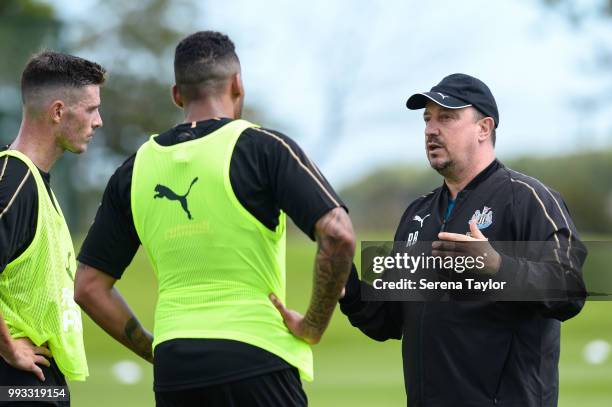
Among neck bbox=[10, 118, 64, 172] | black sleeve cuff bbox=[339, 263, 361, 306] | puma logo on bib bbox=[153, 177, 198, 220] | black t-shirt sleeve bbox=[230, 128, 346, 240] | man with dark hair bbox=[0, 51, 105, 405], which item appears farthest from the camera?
black sleeve cuff bbox=[339, 263, 361, 306]

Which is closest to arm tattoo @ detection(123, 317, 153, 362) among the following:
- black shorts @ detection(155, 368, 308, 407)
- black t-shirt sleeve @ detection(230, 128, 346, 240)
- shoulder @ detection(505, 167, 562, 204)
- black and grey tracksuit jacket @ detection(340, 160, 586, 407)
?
black shorts @ detection(155, 368, 308, 407)

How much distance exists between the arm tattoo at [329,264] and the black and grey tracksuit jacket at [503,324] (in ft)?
3.37

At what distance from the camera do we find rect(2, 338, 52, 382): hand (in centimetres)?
543

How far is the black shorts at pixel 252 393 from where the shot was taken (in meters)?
4.79

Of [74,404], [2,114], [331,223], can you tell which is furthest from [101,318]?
[2,114]

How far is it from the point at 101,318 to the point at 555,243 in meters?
2.23

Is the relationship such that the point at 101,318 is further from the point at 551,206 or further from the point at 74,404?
the point at 74,404

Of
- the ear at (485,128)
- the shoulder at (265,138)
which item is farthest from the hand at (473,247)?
the shoulder at (265,138)

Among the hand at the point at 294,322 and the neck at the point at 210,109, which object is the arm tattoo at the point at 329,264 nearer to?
the hand at the point at 294,322

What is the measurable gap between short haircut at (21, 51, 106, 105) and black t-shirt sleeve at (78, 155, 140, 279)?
82 centimetres

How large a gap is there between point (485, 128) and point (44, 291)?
2.51 meters

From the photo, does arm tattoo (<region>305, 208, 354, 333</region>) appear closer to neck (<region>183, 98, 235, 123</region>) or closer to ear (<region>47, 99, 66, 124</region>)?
neck (<region>183, 98, 235, 123</region>)

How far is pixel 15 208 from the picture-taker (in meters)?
5.41

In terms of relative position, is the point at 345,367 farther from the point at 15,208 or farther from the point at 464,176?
the point at 15,208
